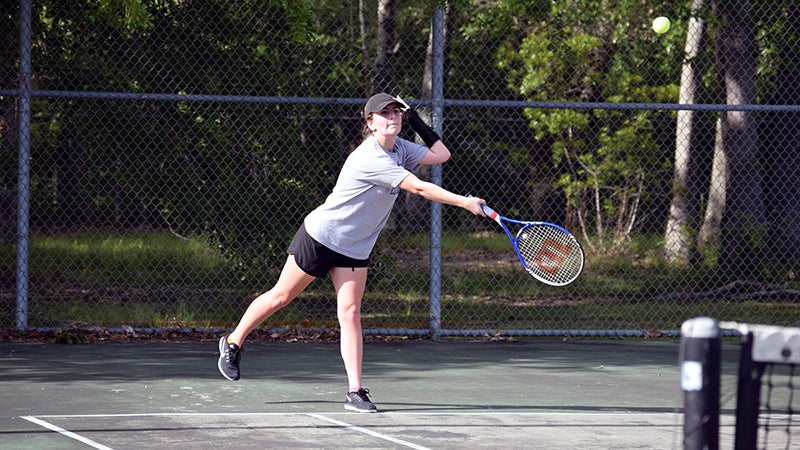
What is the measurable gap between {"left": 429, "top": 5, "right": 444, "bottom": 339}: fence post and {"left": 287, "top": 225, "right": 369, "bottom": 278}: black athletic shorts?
299cm

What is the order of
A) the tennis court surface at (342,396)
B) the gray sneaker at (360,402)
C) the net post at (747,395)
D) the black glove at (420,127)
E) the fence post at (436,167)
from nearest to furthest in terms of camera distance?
1. the net post at (747,395)
2. the tennis court surface at (342,396)
3. the gray sneaker at (360,402)
4. the black glove at (420,127)
5. the fence post at (436,167)

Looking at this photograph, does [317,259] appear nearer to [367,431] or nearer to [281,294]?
[281,294]

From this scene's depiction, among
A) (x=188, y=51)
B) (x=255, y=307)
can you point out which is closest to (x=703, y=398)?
(x=255, y=307)

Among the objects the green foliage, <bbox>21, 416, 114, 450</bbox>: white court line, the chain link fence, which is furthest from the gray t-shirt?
the green foliage

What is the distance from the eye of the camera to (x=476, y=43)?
23.6 m

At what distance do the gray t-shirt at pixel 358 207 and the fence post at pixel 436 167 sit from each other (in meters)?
2.98

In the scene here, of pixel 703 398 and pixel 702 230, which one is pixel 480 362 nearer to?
pixel 703 398

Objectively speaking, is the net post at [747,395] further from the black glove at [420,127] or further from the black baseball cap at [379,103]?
the black glove at [420,127]

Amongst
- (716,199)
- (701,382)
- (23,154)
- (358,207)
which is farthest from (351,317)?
(716,199)

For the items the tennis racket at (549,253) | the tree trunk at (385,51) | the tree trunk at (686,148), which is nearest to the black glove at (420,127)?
the tennis racket at (549,253)

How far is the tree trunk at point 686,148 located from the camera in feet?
55.8

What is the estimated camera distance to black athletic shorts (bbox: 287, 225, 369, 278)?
23.4 feet

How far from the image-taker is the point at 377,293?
14.8 metres

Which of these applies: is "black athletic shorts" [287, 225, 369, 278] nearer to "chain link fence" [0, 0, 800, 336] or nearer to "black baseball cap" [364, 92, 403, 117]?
"black baseball cap" [364, 92, 403, 117]
